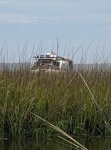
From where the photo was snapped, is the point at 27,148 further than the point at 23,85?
No

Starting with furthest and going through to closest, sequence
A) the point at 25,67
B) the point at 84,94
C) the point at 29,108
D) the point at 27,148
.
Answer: the point at 25,67 < the point at 84,94 < the point at 29,108 < the point at 27,148

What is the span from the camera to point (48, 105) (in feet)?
21.8

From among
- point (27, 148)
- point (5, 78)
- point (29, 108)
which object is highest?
point (5, 78)

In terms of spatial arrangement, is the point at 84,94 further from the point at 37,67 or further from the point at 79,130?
the point at 37,67

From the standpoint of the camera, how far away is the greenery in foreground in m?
6.39

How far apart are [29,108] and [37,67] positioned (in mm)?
1367

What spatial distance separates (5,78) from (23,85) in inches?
14.1

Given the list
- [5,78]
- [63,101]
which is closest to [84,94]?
[63,101]

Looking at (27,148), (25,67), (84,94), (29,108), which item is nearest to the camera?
(27,148)

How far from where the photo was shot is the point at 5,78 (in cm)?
684

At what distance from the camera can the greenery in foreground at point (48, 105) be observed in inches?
251

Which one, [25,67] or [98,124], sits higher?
[25,67]

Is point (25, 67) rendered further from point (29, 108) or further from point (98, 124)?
point (98, 124)

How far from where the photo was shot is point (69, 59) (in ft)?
25.7
